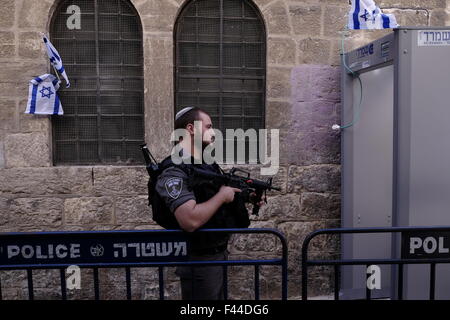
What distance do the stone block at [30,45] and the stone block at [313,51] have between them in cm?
293

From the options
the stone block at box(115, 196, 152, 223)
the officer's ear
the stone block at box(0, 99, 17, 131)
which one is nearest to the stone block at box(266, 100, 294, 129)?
the stone block at box(115, 196, 152, 223)

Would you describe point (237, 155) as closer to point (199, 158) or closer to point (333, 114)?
point (333, 114)

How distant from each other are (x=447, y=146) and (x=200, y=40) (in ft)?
9.27

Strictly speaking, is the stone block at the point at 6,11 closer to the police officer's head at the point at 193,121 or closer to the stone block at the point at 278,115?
the police officer's head at the point at 193,121

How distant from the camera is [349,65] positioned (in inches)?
169

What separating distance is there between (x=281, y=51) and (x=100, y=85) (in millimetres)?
2133

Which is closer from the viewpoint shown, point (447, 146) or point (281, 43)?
point (447, 146)

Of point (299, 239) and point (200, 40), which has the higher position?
point (200, 40)

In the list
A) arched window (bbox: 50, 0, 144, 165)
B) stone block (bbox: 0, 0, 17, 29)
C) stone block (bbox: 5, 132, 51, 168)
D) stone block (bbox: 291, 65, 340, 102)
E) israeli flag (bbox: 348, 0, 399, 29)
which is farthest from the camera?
stone block (bbox: 291, 65, 340, 102)

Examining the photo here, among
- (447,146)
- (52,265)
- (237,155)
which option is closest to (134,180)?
(237,155)

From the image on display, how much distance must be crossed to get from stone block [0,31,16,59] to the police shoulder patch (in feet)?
9.88

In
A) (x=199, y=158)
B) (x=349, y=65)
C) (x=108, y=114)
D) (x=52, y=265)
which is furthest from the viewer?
(x=108, y=114)

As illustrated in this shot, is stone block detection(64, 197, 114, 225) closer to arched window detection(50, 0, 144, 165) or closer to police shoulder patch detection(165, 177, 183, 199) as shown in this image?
arched window detection(50, 0, 144, 165)

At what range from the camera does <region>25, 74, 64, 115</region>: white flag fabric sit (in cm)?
429
